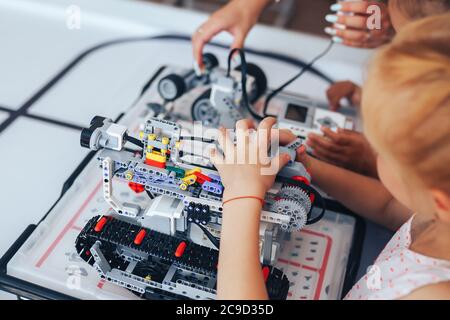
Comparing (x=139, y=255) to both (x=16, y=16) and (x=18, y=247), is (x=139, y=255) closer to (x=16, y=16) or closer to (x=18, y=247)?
(x=18, y=247)

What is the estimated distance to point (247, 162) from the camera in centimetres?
71

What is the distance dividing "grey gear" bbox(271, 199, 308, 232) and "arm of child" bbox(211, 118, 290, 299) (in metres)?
0.03

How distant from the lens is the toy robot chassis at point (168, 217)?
709 mm

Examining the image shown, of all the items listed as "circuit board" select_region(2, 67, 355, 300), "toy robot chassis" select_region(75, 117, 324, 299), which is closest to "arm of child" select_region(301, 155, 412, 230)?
"circuit board" select_region(2, 67, 355, 300)

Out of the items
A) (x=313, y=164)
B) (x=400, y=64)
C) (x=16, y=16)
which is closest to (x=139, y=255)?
(x=313, y=164)

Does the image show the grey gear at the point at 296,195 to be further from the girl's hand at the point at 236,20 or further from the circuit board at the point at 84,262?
the girl's hand at the point at 236,20

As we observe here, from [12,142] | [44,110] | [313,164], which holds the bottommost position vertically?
[313,164]

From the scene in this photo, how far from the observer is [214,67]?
1.07m

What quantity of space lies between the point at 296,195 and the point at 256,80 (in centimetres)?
42

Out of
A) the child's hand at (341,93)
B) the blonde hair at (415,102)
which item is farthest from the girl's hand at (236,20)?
the blonde hair at (415,102)

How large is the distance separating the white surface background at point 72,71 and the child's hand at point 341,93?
50 mm

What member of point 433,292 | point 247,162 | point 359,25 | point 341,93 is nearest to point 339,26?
point 359,25

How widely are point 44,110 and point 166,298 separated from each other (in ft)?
1.86

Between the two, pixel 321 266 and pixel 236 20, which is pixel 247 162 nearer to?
pixel 321 266
